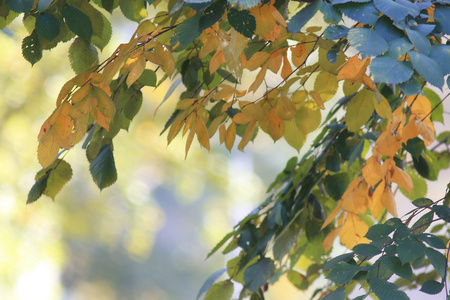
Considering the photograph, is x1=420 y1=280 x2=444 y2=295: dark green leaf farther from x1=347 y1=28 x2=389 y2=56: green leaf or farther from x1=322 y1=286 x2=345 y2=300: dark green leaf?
x1=347 y1=28 x2=389 y2=56: green leaf

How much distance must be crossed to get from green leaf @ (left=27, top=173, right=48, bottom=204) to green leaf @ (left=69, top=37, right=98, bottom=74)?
11 cm

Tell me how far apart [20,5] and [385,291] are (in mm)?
329

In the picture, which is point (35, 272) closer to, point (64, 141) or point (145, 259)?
point (145, 259)

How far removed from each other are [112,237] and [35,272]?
0.30 metres

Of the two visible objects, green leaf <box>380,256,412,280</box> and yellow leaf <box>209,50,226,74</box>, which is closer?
green leaf <box>380,256,412,280</box>

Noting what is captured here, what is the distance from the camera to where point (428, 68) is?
29cm

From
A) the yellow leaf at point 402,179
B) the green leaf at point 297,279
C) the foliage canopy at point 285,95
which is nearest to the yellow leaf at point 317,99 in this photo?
the foliage canopy at point 285,95

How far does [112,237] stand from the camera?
197 centimetres

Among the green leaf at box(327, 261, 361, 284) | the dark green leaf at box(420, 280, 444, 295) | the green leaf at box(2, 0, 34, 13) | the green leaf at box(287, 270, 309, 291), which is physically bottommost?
the green leaf at box(287, 270, 309, 291)

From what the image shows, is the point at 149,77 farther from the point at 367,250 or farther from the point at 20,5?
the point at 367,250

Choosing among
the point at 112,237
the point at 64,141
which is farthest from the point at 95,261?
the point at 64,141

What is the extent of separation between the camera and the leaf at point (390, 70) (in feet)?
0.93

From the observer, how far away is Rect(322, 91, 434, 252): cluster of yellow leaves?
1.59ft

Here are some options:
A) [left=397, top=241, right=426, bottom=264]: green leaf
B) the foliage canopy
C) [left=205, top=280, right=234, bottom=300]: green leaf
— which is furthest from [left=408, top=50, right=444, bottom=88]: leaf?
[left=205, top=280, right=234, bottom=300]: green leaf
